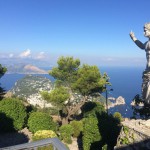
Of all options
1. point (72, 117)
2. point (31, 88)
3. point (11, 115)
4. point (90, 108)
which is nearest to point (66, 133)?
point (11, 115)

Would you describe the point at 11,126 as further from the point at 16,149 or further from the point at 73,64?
the point at 16,149

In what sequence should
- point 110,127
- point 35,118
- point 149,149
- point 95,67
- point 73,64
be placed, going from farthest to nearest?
point 73,64 < point 95,67 < point 35,118 < point 110,127 < point 149,149

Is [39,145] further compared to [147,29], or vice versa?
[147,29]

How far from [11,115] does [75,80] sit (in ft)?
39.6

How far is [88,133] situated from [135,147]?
9.16 meters

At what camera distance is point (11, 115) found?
24.0 metres

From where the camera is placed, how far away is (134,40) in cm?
1188

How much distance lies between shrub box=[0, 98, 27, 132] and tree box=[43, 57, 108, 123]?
5.78 meters

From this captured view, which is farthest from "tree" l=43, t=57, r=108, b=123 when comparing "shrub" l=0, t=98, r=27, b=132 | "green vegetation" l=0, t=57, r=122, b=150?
"shrub" l=0, t=98, r=27, b=132

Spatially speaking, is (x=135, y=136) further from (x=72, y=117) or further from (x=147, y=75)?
(x=72, y=117)

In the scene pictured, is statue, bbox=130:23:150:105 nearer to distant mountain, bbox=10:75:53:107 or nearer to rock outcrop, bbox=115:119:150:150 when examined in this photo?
rock outcrop, bbox=115:119:150:150

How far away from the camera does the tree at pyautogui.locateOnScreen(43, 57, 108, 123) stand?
30.4m

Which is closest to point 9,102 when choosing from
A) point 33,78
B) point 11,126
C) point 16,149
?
point 11,126

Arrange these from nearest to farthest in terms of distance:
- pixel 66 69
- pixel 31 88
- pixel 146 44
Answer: pixel 146 44 → pixel 66 69 → pixel 31 88
